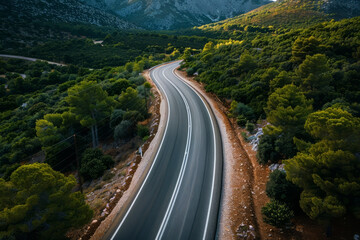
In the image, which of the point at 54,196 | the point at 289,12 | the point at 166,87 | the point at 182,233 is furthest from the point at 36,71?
the point at 289,12

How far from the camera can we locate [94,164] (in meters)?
19.3

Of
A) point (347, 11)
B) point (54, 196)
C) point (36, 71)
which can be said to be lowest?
point (54, 196)

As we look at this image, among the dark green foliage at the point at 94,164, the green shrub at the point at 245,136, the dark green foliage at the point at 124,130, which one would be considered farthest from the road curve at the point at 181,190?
the dark green foliage at the point at 94,164

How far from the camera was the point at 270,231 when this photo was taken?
1017 centimetres

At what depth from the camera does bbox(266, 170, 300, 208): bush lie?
35.3 feet

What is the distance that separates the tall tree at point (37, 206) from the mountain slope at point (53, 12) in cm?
14247

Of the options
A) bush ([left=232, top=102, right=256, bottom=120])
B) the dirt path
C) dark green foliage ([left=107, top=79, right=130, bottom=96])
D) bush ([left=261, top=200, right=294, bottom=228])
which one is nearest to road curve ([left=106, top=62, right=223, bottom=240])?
the dirt path

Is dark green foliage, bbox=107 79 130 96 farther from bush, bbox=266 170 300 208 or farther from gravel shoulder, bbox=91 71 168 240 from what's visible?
bush, bbox=266 170 300 208

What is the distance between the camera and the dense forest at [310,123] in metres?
8.16

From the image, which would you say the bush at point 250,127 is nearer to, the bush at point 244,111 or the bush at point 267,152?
the bush at point 244,111

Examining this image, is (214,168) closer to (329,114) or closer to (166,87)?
(329,114)

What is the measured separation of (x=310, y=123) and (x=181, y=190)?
9.57 m

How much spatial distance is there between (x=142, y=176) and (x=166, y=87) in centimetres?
2732

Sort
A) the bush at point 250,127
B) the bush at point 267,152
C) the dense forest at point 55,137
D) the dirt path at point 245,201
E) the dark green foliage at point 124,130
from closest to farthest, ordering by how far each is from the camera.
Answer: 1. the dense forest at point 55,137
2. the dirt path at point 245,201
3. the bush at point 267,152
4. the bush at point 250,127
5. the dark green foliage at point 124,130
